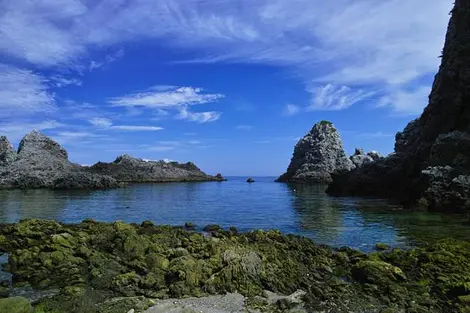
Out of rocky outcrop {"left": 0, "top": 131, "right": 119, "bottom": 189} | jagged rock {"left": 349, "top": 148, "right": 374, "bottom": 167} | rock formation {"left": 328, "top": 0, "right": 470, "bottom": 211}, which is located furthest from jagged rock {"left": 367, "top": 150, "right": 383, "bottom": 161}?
rocky outcrop {"left": 0, "top": 131, "right": 119, "bottom": 189}

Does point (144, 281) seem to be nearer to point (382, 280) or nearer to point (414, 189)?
point (382, 280)

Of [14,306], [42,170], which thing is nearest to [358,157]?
[42,170]

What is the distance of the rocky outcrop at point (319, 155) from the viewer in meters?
145

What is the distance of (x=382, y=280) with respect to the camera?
1630cm

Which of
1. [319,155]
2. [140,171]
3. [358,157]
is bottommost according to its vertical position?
[140,171]

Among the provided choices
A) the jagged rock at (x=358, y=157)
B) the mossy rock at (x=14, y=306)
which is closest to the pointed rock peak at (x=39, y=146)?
the jagged rock at (x=358, y=157)

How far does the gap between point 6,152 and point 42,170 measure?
1599cm

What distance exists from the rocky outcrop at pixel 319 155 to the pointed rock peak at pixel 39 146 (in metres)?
89.4

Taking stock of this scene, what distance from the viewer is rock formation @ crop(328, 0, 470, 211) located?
4556 cm

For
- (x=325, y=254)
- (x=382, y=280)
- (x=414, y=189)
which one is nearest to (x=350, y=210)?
(x=414, y=189)

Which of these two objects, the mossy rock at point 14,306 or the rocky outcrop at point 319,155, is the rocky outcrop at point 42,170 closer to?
the rocky outcrop at point 319,155

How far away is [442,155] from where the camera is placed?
4959 cm

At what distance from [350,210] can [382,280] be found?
3406cm

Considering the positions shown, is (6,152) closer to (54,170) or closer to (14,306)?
(54,170)
